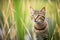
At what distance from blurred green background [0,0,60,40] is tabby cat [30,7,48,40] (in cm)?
5

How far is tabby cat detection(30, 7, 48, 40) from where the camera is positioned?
1370 mm

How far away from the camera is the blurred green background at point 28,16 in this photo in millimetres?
1374

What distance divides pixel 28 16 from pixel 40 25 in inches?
7.7

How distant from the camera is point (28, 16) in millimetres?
1391

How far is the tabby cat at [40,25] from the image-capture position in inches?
53.9

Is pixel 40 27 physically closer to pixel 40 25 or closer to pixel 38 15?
pixel 40 25

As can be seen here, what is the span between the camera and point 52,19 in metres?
1.38

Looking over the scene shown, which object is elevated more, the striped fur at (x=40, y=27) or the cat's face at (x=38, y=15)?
the cat's face at (x=38, y=15)

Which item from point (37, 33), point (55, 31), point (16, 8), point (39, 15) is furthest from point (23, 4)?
point (55, 31)

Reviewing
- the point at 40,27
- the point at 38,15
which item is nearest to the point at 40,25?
the point at 40,27

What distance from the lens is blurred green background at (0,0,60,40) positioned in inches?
54.1

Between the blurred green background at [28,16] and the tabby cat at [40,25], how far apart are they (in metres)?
0.05

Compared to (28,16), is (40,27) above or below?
below

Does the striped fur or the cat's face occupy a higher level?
the cat's face
